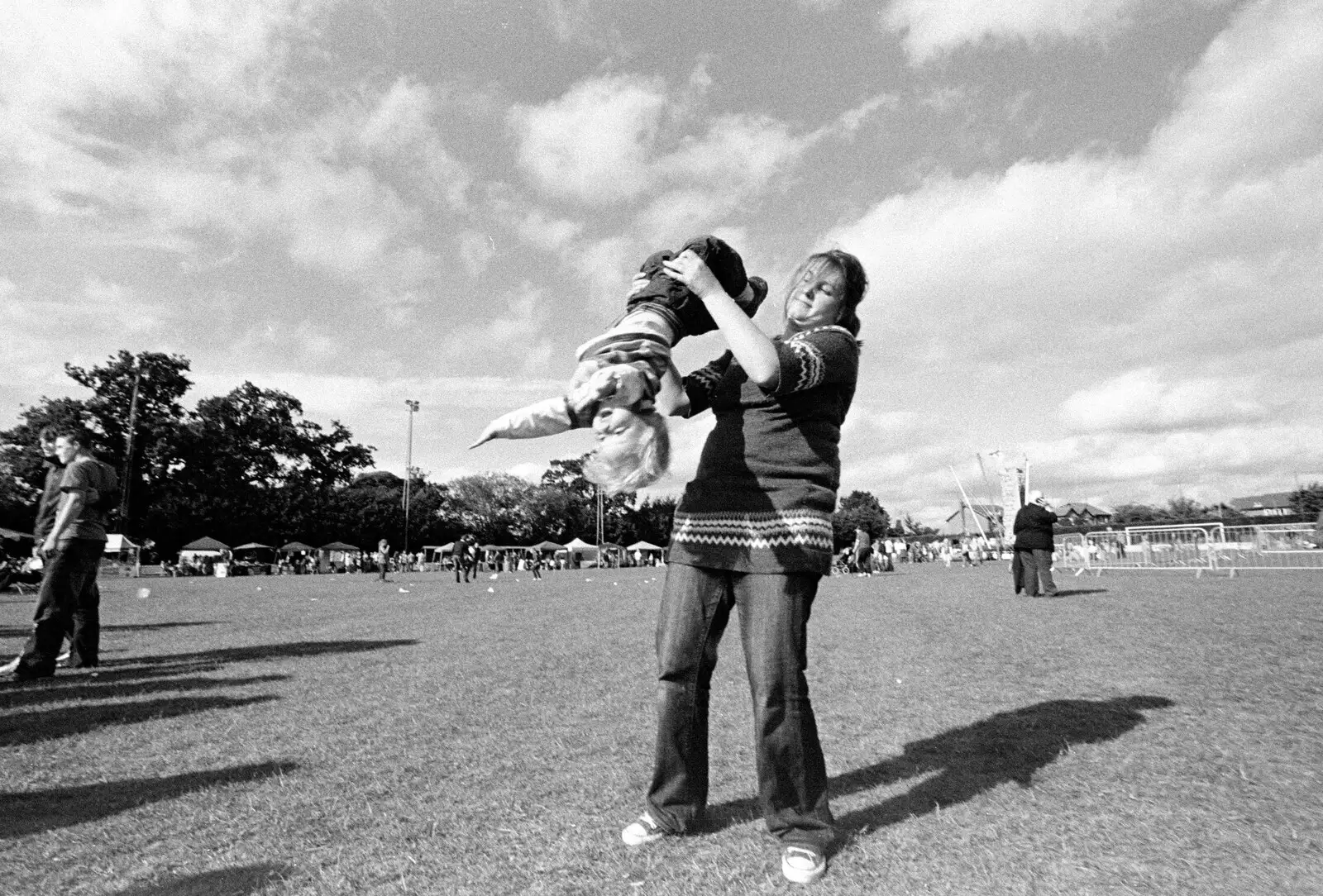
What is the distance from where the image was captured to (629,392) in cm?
225

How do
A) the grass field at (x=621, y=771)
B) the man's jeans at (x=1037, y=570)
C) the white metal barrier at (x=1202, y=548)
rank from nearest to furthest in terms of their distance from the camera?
the grass field at (x=621, y=771) < the man's jeans at (x=1037, y=570) < the white metal barrier at (x=1202, y=548)

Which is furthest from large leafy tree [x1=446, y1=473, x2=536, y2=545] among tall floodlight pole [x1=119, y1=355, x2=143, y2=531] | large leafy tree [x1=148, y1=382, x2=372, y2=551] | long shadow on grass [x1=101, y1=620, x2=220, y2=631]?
long shadow on grass [x1=101, y1=620, x2=220, y2=631]

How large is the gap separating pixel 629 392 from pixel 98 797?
296cm

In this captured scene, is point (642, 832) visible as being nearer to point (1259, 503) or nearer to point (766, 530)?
point (766, 530)

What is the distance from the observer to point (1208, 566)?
23172 millimetres

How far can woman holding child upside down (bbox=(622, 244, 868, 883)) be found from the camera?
2631mm

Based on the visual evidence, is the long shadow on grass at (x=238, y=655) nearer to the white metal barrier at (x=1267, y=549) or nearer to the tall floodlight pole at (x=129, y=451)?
the white metal barrier at (x=1267, y=549)

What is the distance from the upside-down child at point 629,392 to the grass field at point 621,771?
4.14 ft

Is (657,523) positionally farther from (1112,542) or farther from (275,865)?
(275,865)

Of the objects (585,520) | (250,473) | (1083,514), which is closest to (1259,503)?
(1083,514)

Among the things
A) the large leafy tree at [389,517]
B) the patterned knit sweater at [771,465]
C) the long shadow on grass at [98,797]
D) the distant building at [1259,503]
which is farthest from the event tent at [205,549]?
the distant building at [1259,503]

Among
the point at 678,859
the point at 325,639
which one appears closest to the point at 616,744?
the point at 678,859

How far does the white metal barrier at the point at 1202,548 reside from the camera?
23.7 m

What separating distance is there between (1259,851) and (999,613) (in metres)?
9.04
